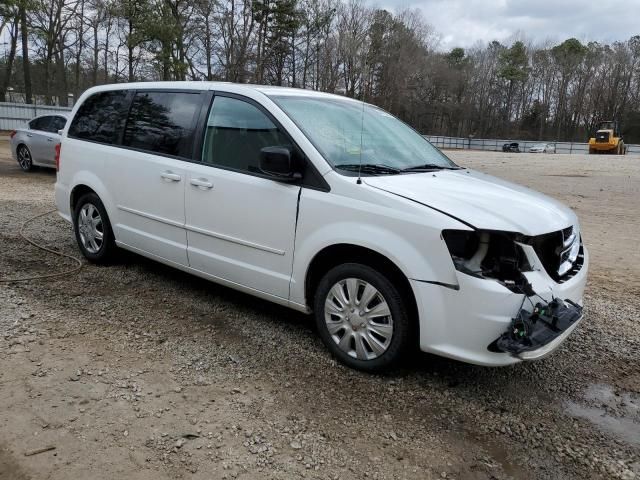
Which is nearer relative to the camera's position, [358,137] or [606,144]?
[358,137]

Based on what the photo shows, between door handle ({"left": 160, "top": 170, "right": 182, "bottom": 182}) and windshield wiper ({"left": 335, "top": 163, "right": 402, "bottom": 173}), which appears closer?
windshield wiper ({"left": 335, "top": 163, "right": 402, "bottom": 173})

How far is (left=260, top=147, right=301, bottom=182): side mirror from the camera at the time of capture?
3410 mm

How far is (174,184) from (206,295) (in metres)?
1.06

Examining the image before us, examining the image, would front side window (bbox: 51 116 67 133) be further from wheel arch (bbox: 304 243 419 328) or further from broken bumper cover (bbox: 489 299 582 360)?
broken bumper cover (bbox: 489 299 582 360)

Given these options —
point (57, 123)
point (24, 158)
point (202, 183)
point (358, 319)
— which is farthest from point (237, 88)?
point (24, 158)

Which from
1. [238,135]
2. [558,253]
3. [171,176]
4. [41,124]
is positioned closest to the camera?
[558,253]

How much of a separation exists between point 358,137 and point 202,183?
1.26 metres

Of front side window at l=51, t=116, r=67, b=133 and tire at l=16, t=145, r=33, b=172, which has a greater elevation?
front side window at l=51, t=116, r=67, b=133

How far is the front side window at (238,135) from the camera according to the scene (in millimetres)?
3809

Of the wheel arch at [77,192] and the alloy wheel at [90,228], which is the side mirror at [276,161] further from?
the wheel arch at [77,192]

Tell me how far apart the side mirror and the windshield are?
26 centimetres

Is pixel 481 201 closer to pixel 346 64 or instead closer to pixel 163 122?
pixel 163 122

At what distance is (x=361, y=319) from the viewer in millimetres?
3336

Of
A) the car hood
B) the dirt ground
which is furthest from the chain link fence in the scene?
the dirt ground
